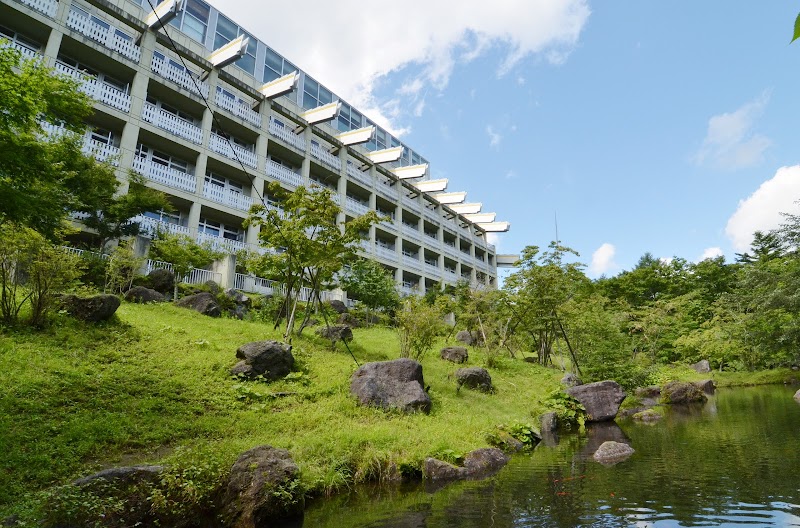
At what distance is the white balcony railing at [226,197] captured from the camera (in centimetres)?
2247

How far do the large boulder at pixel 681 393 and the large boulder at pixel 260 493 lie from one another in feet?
57.7

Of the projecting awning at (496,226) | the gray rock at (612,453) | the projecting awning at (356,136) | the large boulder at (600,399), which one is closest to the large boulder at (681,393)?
the large boulder at (600,399)

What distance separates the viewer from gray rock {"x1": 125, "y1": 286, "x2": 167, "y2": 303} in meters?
14.8

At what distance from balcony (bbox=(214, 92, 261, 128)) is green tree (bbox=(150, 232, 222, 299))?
29.7 feet

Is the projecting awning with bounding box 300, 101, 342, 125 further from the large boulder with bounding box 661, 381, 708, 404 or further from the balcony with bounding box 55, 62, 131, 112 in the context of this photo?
the large boulder with bounding box 661, 381, 708, 404

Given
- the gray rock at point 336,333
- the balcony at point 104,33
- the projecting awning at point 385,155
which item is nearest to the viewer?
the gray rock at point 336,333

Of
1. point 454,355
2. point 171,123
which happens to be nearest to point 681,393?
point 454,355

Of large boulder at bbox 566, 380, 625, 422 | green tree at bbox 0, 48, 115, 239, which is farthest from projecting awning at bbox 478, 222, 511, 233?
green tree at bbox 0, 48, 115, 239

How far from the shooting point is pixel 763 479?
6.10 m

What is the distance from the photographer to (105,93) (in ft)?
62.5

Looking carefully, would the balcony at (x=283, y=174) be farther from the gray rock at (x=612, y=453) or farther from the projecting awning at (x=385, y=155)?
the gray rock at (x=612, y=453)

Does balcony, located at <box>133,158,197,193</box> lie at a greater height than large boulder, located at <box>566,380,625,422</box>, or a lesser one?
greater

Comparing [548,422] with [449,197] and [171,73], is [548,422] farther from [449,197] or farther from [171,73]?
[449,197]

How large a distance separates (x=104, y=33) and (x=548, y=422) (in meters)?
23.9
